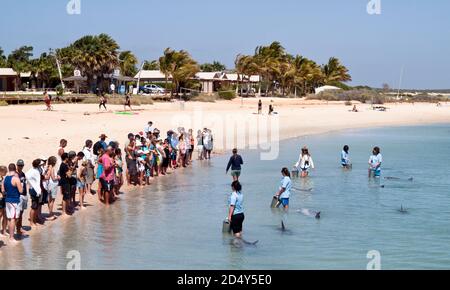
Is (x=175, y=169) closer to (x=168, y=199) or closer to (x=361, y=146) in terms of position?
(x=168, y=199)

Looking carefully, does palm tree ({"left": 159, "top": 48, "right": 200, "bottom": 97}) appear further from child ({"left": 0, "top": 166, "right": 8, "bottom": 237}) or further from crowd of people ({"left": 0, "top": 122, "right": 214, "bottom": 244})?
child ({"left": 0, "top": 166, "right": 8, "bottom": 237})

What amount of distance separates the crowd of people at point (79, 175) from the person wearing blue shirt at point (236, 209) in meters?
3.67

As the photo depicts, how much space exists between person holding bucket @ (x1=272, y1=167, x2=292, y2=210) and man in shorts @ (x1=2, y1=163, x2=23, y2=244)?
6.01 m

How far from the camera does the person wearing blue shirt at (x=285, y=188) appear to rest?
47.1 feet

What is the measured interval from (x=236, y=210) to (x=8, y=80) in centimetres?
6769

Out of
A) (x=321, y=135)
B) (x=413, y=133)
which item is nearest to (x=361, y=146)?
(x=321, y=135)

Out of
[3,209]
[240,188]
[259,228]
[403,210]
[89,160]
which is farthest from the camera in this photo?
[403,210]

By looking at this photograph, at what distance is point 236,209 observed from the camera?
1188 centimetres

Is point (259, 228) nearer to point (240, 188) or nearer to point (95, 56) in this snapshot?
point (240, 188)

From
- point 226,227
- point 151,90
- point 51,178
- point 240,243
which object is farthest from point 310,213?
point 151,90

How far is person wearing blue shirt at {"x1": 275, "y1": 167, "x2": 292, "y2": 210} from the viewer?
1435 cm

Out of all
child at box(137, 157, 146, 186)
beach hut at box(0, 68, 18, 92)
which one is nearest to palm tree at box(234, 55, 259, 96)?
beach hut at box(0, 68, 18, 92)

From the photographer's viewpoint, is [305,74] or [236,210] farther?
[305,74]
